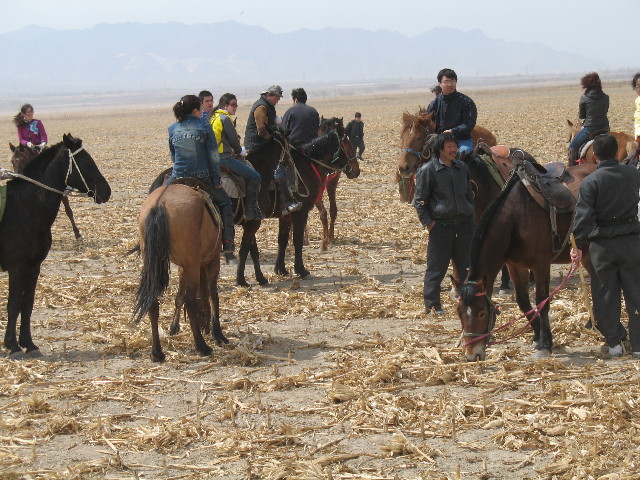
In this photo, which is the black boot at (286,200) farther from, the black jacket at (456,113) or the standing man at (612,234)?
the standing man at (612,234)

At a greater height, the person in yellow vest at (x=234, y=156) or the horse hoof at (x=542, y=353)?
the person in yellow vest at (x=234, y=156)

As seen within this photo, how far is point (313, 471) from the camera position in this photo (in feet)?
18.4

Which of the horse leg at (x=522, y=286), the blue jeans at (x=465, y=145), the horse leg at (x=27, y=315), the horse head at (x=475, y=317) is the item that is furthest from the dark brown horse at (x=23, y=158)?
the horse head at (x=475, y=317)

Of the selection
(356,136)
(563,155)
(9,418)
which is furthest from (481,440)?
(563,155)

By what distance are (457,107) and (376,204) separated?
26.2 feet

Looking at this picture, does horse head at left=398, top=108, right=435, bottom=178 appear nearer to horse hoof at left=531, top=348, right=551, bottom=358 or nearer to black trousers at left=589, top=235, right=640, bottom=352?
black trousers at left=589, top=235, right=640, bottom=352

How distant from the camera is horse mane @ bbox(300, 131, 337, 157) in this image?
12930 millimetres

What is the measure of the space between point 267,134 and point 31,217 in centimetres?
420

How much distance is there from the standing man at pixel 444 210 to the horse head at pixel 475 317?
6.55 ft

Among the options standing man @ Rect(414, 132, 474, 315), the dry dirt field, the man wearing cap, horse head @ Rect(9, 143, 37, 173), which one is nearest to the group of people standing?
standing man @ Rect(414, 132, 474, 315)

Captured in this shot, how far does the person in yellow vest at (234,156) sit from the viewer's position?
432 inches

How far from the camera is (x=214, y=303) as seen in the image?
9.12 meters

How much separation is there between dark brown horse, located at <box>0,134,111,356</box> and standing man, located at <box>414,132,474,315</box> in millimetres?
3943

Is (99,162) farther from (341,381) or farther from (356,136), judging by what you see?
(341,381)
